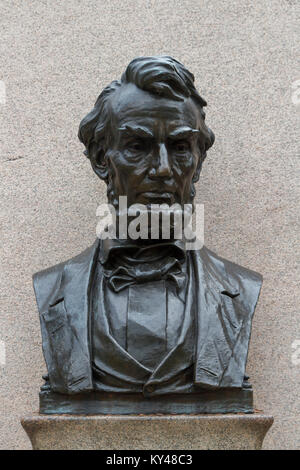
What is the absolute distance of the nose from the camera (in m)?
4.05

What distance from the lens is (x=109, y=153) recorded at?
424 cm

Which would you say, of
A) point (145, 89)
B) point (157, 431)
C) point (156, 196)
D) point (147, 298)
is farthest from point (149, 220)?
point (157, 431)

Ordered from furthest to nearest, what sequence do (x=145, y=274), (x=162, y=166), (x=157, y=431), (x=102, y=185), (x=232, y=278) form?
(x=102, y=185)
(x=232, y=278)
(x=145, y=274)
(x=162, y=166)
(x=157, y=431)

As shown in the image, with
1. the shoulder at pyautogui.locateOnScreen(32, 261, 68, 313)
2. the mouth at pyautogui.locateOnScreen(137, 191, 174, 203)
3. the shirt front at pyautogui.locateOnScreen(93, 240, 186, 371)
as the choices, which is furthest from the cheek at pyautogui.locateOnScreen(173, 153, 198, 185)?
the shoulder at pyautogui.locateOnScreen(32, 261, 68, 313)

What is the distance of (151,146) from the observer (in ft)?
13.5

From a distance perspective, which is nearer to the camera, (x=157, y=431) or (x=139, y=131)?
(x=157, y=431)

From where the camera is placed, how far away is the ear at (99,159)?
14.3 ft

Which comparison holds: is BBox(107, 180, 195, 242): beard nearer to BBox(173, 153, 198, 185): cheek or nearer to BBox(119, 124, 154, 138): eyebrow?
BBox(173, 153, 198, 185): cheek

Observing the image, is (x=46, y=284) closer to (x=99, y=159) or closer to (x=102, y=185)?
(x=99, y=159)

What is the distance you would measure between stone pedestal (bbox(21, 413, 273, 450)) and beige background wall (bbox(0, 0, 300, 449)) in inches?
48.0

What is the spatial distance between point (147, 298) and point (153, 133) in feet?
2.44
